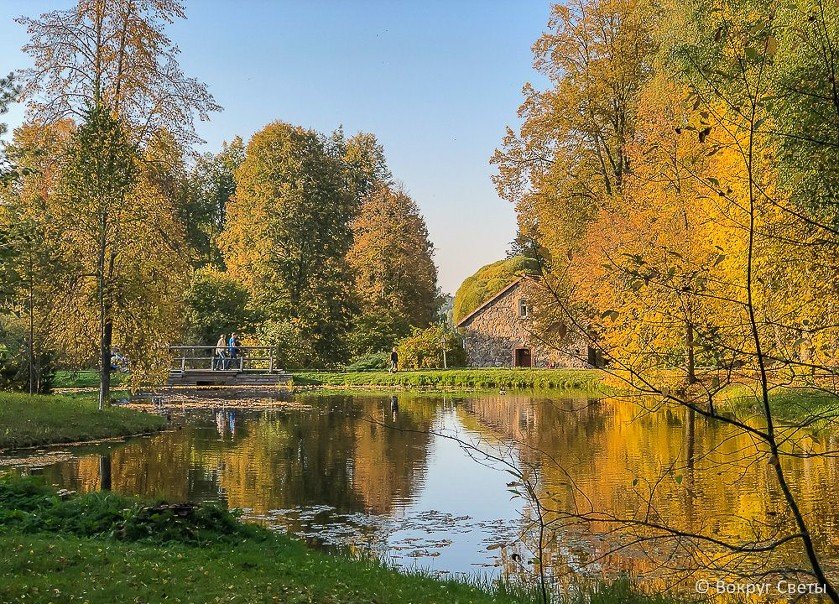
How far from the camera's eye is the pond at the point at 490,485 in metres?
10.0

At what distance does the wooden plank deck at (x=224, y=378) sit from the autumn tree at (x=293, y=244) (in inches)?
251

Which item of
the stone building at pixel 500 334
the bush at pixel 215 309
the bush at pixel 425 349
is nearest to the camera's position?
the bush at pixel 215 309

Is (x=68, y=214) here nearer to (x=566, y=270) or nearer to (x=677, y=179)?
(x=677, y=179)

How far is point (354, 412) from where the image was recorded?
30250 millimetres

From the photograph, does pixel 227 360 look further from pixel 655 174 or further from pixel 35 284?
pixel 655 174

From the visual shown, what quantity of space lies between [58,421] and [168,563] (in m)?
14.6

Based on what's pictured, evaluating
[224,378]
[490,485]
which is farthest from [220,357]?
[490,485]

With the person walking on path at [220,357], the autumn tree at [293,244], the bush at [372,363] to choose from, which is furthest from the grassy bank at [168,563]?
the bush at [372,363]

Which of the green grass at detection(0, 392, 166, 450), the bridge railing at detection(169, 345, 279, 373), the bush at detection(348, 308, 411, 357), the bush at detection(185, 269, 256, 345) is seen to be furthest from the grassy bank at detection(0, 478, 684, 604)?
the bush at detection(348, 308, 411, 357)

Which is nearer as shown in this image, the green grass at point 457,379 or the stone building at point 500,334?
the green grass at point 457,379

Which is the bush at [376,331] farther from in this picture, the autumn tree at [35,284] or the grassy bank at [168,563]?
the grassy bank at [168,563]

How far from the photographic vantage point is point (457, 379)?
43656 mm

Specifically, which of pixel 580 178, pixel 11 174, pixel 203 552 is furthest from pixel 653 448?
pixel 580 178

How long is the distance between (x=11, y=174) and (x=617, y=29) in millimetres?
31921
